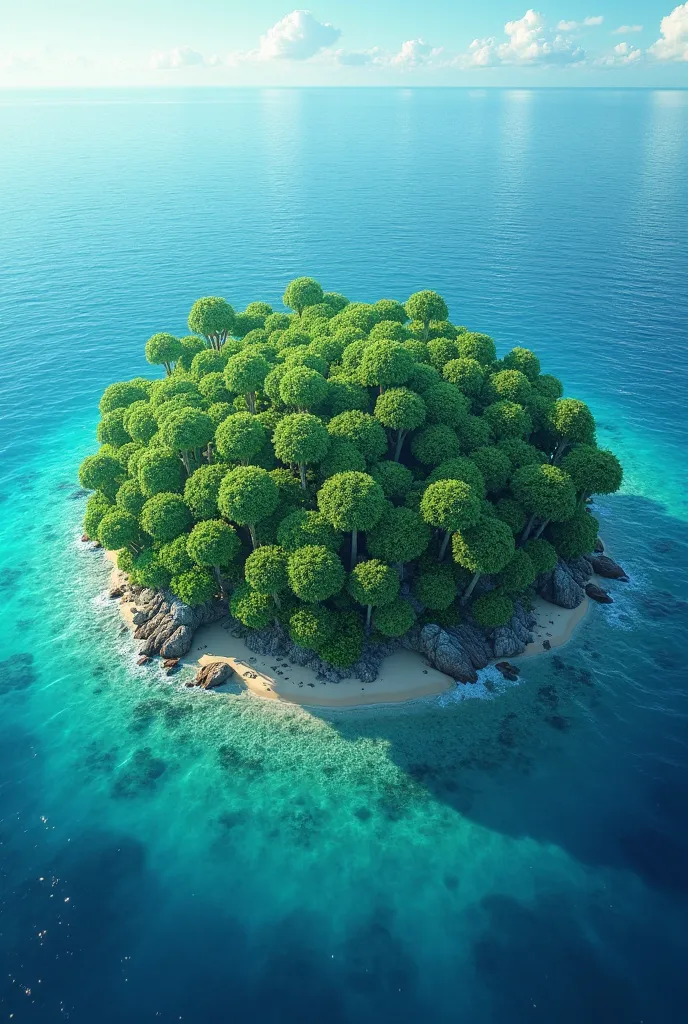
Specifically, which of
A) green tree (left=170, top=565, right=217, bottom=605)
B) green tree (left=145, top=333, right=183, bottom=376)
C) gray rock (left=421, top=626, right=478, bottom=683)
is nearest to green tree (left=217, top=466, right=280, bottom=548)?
green tree (left=170, top=565, right=217, bottom=605)

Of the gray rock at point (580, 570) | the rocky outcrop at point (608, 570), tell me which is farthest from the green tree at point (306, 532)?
the rocky outcrop at point (608, 570)

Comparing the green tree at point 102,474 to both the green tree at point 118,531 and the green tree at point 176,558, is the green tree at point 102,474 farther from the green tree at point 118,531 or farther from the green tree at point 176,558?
the green tree at point 176,558

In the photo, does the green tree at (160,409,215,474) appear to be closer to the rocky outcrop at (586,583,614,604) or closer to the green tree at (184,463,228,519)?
the green tree at (184,463,228,519)

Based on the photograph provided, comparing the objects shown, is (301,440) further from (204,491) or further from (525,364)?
(525,364)

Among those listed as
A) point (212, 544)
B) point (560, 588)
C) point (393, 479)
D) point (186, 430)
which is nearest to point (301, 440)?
point (393, 479)

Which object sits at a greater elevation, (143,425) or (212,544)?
(143,425)

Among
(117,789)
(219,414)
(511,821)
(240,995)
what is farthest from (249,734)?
→ (219,414)

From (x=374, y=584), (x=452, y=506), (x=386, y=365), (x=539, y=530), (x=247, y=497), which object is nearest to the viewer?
(x=452, y=506)
